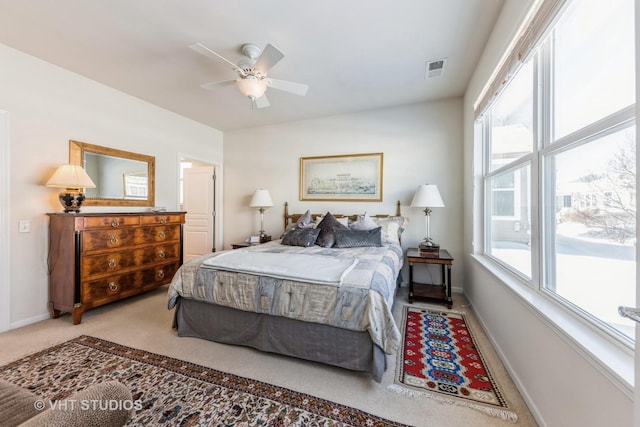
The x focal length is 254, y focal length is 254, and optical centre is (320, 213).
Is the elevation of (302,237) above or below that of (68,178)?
below

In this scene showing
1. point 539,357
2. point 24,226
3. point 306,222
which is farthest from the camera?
point 306,222

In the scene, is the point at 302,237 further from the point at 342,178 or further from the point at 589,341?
the point at 589,341

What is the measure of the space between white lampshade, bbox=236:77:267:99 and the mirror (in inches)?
88.2

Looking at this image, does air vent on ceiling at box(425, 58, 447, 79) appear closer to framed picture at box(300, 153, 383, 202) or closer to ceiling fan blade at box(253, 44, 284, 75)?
framed picture at box(300, 153, 383, 202)

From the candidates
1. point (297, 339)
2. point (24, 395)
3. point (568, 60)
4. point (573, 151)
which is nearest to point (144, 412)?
point (24, 395)

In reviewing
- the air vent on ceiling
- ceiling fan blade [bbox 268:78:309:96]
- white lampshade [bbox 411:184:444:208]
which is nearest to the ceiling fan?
ceiling fan blade [bbox 268:78:309:96]

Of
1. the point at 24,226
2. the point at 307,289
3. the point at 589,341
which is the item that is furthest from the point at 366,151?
the point at 24,226

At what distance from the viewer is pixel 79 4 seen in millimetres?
1982

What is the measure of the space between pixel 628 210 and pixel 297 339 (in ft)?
→ 6.55

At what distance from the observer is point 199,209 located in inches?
208

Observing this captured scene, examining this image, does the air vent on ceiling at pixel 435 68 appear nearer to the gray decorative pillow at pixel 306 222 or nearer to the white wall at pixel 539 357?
the white wall at pixel 539 357

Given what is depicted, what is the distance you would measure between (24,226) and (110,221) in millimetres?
732

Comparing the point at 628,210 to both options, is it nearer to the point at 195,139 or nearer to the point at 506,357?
the point at 506,357

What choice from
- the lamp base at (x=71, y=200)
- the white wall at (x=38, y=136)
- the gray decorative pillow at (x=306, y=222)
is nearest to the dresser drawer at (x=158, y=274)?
the white wall at (x=38, y=136)
